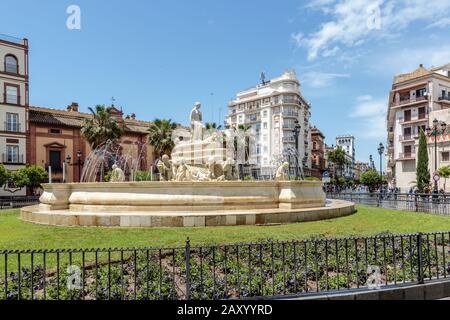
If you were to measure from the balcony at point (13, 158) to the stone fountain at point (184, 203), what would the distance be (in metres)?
28.3

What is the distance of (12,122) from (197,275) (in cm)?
4059

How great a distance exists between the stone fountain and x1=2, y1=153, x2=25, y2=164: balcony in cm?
2829

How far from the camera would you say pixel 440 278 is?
591cm

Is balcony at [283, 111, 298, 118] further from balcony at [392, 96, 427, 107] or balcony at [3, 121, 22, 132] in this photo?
balcony at [3, 121, 22, 132]

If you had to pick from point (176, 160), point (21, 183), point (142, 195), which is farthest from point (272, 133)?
point (142, 195)

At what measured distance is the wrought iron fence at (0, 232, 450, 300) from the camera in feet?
16.5

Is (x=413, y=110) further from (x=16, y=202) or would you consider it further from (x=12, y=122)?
(x=12, y=122)

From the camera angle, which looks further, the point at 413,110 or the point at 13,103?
the point at 413,110

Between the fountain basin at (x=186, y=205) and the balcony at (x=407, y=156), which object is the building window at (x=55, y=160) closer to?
the fountain basin at (x=186, y=205)

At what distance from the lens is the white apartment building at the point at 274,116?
6881cm

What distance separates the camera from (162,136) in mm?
42625

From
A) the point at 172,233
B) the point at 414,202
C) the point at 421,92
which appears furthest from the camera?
the point at 421,92

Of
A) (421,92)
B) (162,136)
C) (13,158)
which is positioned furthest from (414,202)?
(13,158)
